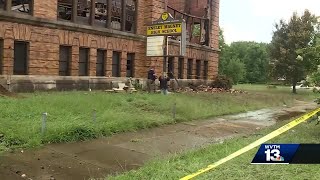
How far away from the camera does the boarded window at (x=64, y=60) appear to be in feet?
68.6

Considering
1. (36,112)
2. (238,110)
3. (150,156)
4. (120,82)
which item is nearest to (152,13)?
(120,82)

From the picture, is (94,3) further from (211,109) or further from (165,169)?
(165,169)

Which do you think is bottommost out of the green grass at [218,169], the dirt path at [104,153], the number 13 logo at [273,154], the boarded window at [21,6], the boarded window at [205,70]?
the dirt path at [104,153]

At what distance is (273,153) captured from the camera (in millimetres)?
3791

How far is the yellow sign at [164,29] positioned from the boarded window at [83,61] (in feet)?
14.3

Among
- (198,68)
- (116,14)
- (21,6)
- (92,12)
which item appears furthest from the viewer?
(198,68)

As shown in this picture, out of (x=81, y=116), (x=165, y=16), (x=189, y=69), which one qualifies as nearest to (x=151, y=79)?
(x=165, y=16)

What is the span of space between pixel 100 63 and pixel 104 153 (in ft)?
51.7

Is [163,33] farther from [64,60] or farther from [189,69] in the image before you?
[189,69]

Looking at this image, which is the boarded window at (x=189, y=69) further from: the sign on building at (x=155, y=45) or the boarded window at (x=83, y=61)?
the boarded window at (x=83, y=61)

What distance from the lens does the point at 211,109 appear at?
17.7m

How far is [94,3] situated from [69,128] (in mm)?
14973

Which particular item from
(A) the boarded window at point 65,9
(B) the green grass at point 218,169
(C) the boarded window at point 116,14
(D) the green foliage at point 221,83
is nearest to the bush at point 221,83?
(D) the green foliage at point 221,83

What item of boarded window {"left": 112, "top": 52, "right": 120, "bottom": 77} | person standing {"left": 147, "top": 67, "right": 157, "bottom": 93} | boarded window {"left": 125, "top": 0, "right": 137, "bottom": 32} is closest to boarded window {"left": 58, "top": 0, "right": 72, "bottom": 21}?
boarded window {"left": 112, "top": 52, "right": 120, "bottom": 77}
